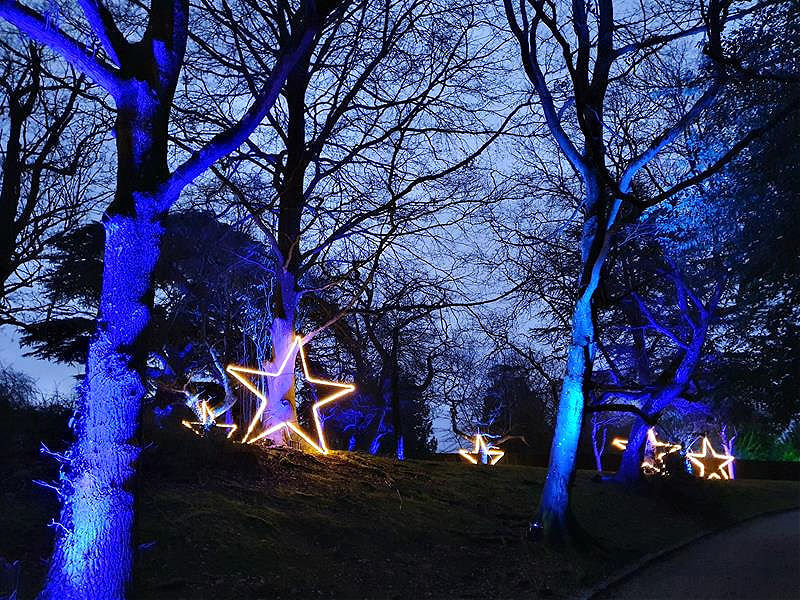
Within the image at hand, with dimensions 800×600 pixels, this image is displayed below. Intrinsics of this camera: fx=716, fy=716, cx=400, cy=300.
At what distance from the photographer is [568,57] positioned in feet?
43.7

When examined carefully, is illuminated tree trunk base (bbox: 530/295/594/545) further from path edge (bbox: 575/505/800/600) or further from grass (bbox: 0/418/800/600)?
path edge (bbox: 575/505/800/600)

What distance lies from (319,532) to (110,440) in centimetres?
379

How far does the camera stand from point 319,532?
935cm

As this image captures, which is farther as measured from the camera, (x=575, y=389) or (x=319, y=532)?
(x=575, y=389)

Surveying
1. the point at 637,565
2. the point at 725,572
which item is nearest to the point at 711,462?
the point at 725,572

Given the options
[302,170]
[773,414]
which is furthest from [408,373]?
[773,414]

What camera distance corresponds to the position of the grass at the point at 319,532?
7.38m

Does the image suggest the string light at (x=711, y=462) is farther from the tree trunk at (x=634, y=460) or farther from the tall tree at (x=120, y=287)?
the tall tree at (x=120, y=287)

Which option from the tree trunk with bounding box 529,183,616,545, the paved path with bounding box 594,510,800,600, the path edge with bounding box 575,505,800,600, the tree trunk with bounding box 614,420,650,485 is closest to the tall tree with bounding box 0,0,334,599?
the path edge with bounding box 575,505,800,600

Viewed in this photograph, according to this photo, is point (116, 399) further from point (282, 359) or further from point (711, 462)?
point (711, 462)

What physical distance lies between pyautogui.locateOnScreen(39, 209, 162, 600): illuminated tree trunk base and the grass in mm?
464

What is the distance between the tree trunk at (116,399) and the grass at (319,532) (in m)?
0.50

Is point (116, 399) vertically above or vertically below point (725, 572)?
above

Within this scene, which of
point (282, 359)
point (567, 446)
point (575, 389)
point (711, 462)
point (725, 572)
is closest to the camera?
point (725, 572)
